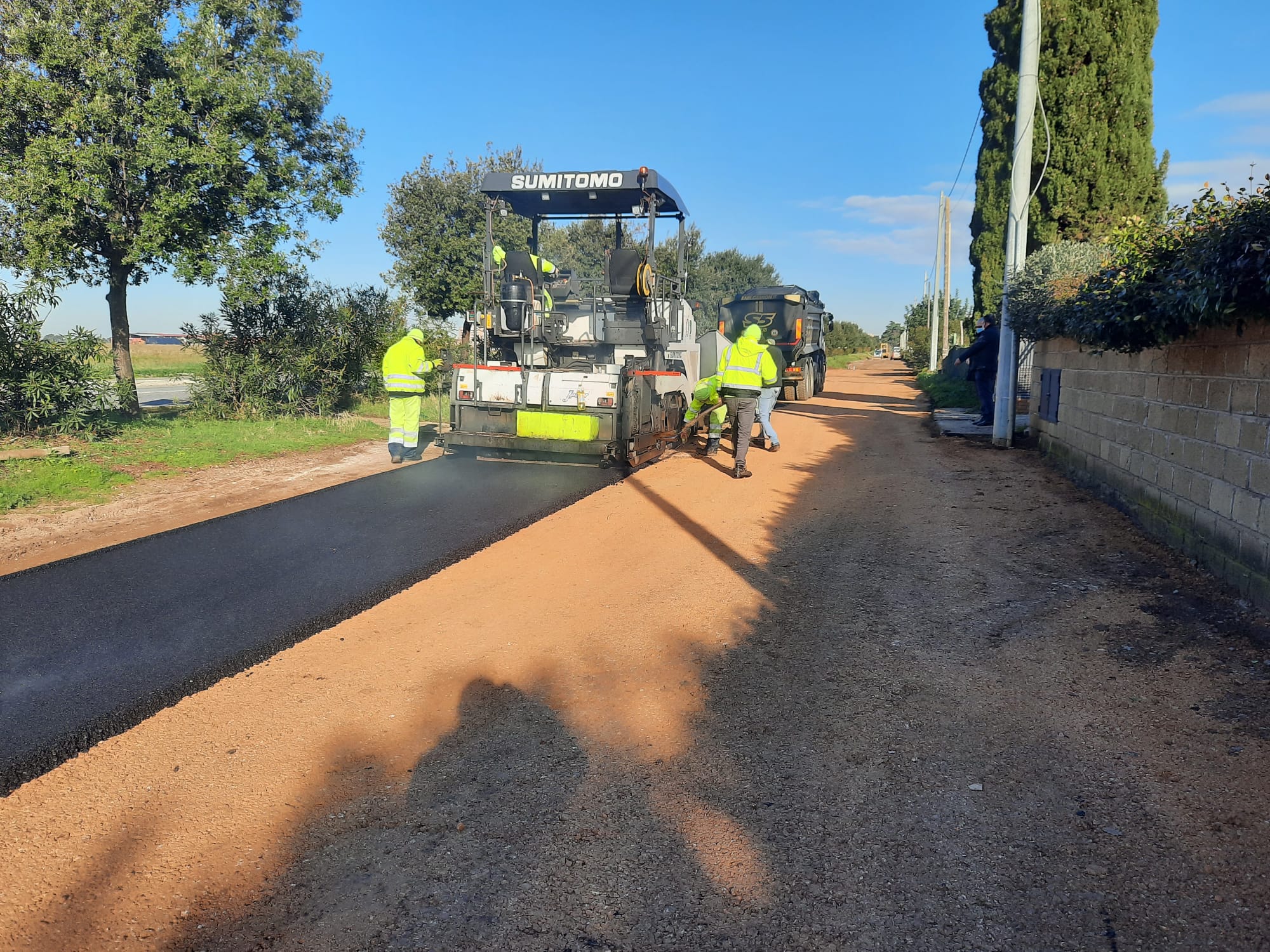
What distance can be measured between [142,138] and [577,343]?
6821 millimetres

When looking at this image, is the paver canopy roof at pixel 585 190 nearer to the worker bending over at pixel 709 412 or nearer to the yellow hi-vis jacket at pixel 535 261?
the yellow hi-vis jacket at pixel 535 261

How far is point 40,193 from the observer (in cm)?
1102

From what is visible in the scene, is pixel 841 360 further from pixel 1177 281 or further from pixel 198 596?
pixel 198 596

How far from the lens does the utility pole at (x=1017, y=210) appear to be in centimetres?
1123

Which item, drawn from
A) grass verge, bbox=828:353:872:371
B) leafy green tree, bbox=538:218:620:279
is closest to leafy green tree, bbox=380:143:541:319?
leafy green tree, bbox=538:218:620:279

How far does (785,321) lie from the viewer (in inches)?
798

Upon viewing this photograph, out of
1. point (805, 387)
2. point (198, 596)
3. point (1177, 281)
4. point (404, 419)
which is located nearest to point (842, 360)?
point (805, 387)

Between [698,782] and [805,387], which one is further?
[805,387]

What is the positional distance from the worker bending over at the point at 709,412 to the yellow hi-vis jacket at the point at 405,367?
3.51 m

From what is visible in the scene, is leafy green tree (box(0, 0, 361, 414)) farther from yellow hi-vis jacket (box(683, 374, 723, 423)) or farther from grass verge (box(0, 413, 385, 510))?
yellow hi-vis jacket (box(683, 374, 723, 423))

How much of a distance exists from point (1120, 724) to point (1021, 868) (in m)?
1.28

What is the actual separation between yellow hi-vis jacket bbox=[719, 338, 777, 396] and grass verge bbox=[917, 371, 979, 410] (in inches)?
333

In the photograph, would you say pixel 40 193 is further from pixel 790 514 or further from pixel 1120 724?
pixel 1120 724

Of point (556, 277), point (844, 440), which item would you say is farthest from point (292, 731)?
point (844, 440)
